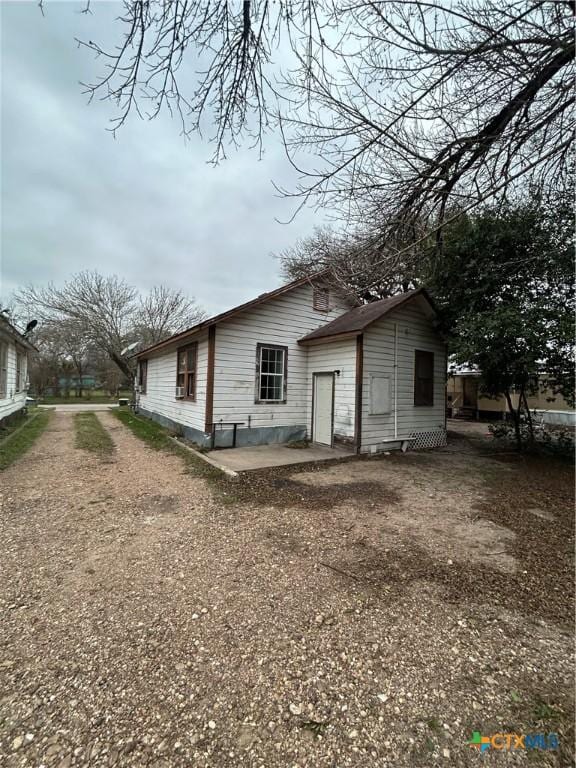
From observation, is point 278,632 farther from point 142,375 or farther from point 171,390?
point 142,375

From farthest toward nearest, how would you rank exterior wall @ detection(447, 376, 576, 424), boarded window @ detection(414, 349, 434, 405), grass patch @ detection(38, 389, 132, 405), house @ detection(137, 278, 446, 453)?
grass patch @ detection(38, 389, 132, 405) < exterior wall @ detection(447, 376, 576, 424) < boarded window @ detection(414, 349, 434, 405) < house @ detection(137, 278, 446, 453)

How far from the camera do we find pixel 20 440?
927 cm

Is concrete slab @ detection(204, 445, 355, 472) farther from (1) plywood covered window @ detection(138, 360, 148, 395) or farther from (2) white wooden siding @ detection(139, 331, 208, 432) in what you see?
(1) plywood covered window @ detection(138, 360, 148, 395)

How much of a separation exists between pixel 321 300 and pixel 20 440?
375 inches

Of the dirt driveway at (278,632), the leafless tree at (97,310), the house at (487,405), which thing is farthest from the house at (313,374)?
the leafless tree at (97,310)

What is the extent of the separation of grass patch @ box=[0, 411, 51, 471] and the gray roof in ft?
24.7

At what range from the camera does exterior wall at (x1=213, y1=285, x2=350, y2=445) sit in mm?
8953

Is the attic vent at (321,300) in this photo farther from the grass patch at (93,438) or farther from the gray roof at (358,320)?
the grass patch at (93,438)

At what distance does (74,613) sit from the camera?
2.52 meters

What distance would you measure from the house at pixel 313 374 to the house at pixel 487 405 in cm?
762

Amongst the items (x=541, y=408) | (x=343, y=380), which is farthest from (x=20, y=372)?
(x=541, y=408)

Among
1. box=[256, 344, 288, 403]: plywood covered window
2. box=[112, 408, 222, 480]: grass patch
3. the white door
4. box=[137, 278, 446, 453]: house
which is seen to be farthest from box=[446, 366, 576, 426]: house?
box=[112, 408, 222, 480]: grass patch

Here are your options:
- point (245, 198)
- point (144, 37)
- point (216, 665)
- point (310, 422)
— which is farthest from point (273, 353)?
point (216, 665)

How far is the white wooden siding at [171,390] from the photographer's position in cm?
925
